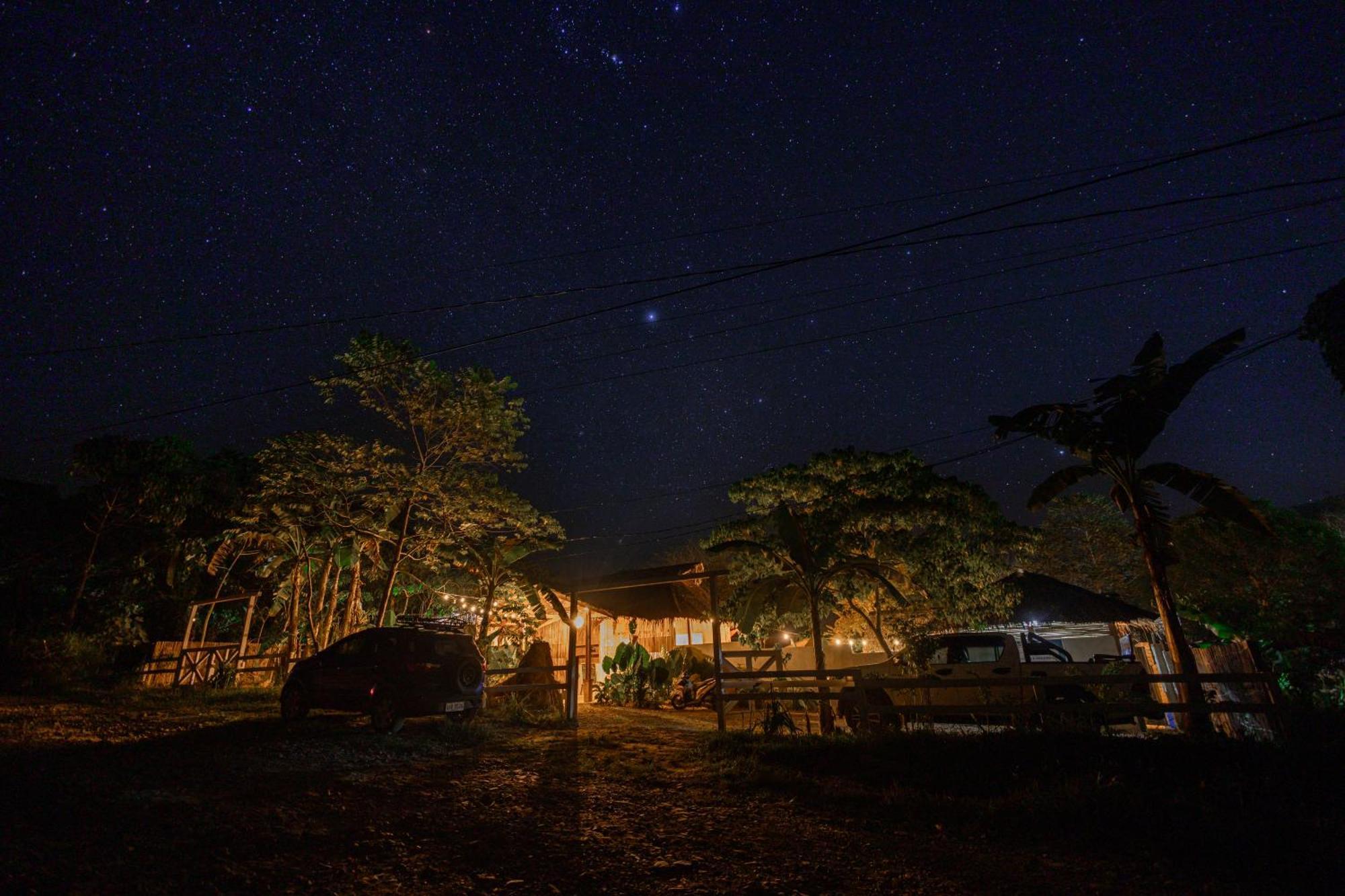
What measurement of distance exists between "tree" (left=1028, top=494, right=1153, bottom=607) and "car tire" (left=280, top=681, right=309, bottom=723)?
1439 inches

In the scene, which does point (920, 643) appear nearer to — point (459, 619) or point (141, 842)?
point (141, 842)

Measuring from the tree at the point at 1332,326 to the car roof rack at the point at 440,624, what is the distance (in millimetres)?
15786

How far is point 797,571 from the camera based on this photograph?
15.5 metres

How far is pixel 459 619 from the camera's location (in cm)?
2084

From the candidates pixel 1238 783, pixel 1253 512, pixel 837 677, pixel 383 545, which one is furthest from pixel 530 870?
pixel 383 545

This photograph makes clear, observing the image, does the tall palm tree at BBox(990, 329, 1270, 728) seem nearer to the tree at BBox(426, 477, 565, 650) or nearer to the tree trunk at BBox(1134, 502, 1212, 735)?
the tree trunk at BBox(1134, 502, 1212, 735)

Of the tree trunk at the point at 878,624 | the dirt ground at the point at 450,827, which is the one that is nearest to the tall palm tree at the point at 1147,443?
the tree trunk at the point at 878,624

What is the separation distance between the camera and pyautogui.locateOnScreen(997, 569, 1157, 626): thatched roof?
17.9m

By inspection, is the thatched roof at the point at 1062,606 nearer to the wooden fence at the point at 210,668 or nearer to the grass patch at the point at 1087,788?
the grass patch at the point at 1087,788

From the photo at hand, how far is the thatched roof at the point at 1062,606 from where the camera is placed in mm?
17938

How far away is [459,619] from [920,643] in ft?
49.2

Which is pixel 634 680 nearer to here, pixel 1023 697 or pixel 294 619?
pixel 294 619

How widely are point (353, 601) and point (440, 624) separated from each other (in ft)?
19.6

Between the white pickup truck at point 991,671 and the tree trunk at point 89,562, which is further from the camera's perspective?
the tree trunk at point 89,562
